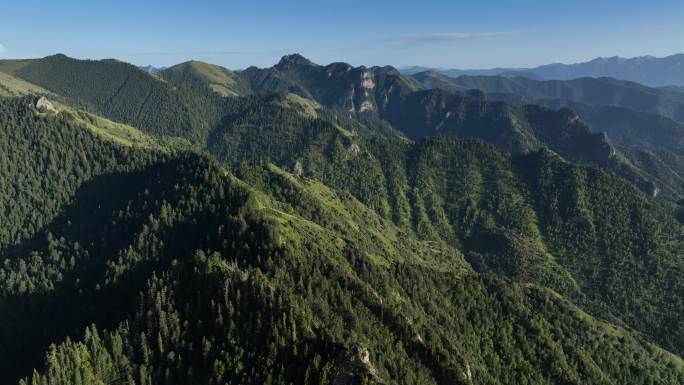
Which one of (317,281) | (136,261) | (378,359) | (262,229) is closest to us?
(378,359)

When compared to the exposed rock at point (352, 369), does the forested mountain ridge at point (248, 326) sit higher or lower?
lower

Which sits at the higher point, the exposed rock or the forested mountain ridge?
the exposed rock

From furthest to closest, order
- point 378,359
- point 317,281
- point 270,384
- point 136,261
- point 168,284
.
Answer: point 136,261, point 317,281, point 168,284, point 378,359, point 270,384

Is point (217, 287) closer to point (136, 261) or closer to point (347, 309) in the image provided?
point (347, 309)

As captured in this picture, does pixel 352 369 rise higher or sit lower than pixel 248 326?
higher

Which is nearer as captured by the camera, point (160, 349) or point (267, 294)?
point (160, 349)

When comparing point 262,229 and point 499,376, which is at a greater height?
point 262,229

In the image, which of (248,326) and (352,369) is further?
(248,326)

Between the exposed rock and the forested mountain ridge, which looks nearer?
the exposed rock

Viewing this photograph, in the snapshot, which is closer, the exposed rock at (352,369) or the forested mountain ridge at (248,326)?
the exposed rock at (352,369)

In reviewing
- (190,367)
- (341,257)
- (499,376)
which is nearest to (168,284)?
→ (190,367)

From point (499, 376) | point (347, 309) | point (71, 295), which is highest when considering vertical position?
point (347, 309)
